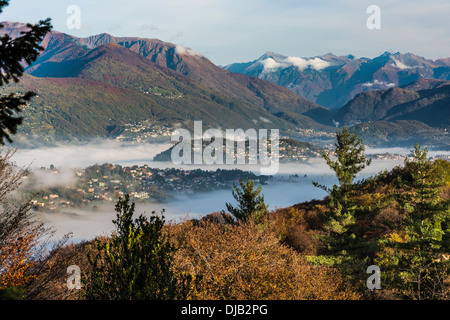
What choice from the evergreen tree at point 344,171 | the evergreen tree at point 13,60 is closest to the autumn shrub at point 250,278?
the evergreen tree at point 13,60

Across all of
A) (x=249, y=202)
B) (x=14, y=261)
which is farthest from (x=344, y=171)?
(x=14, y=261)

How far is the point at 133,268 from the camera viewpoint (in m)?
13.4

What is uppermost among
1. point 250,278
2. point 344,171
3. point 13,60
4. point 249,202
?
point 344,171

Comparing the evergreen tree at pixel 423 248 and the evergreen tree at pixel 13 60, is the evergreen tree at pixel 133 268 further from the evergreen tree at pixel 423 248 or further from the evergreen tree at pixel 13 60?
the evergreen tree at pixel 423 248

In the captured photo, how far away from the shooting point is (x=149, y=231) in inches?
565

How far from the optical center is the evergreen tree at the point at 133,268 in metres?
12.9

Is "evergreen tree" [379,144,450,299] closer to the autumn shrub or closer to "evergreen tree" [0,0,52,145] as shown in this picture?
the autumn shrub

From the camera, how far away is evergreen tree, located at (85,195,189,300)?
12.9 metres

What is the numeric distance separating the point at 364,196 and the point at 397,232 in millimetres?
17079

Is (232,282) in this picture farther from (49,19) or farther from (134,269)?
(49,19)

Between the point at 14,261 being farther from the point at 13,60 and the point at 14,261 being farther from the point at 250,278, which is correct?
the point at 13,60
